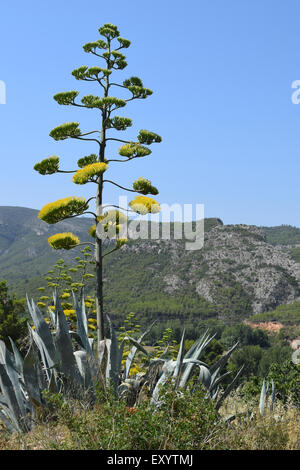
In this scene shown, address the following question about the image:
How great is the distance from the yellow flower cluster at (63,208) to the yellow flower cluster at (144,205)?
0.53 m

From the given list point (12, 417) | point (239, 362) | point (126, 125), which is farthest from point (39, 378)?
point (239, 362)

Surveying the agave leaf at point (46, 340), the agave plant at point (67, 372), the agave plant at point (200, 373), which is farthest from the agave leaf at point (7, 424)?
the agave plant at point (200, 373)

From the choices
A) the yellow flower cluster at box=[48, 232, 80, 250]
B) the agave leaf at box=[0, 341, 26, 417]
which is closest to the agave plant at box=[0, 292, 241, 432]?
the agave leaf at box=[0, 341, 26, 417]

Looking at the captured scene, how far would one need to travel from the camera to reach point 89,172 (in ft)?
15.5

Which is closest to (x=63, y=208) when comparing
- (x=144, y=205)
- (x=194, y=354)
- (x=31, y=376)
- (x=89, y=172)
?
(x=89, y=172)

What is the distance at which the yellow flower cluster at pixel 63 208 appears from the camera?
4.76 metres

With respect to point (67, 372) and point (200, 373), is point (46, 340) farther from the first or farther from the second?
point (200, 373)

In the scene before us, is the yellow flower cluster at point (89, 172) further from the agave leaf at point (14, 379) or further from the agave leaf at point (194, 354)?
the agave leaf at point (194, 354)

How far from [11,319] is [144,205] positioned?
1354 cm

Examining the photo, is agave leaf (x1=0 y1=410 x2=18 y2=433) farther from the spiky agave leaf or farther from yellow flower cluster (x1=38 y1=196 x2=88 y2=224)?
yellow flower cluster (x1=38 y1=196 x2=88 y2=224)

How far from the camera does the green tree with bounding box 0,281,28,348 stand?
16.3m

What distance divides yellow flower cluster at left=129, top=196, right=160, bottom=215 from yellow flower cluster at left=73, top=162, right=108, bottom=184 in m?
0.49
